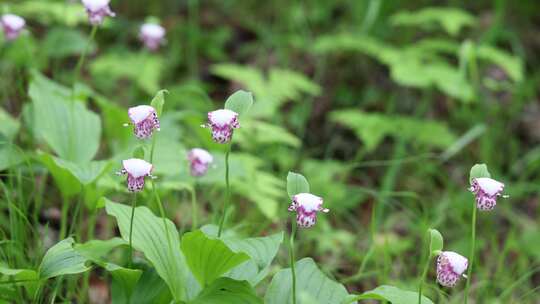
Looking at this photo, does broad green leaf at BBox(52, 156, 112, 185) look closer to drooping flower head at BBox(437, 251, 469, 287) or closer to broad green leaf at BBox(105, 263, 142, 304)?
broad green leaf at BBox(105, 263, 142, 304)

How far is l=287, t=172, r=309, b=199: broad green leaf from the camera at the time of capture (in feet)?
4.41

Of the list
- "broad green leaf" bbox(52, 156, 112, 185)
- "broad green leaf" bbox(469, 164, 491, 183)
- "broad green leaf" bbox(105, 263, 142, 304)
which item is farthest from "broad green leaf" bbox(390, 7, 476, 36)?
"broad green leaf" bbox(105, 263, 142, 304)

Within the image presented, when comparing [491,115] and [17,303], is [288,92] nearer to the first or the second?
[491,115]

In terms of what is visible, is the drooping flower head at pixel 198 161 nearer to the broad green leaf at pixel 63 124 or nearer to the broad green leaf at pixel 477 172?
the broad green leaf at pixel 63 124

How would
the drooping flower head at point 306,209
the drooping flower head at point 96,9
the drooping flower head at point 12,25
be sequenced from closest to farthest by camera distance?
the drooping flower head at point 306,209
the drooping flower head at point 96,9
the drooping flower head at point 12,25

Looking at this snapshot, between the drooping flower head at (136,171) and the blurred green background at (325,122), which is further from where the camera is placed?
the blurred green background at (325,122)

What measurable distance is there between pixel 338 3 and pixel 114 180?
8.68 feet

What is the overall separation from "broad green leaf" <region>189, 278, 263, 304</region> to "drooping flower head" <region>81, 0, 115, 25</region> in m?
0.79

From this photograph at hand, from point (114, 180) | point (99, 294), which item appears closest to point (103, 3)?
point (114, 180)

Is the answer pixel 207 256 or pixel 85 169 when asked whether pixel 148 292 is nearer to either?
pixel 207 256

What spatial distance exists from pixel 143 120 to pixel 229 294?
0.41 meters

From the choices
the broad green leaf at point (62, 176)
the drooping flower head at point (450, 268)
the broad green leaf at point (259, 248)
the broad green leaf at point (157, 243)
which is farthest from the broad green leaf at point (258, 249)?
the broad green leaf at point (62, 176)

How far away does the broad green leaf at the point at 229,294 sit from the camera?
4.64 ft

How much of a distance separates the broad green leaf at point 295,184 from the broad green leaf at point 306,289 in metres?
0.24
